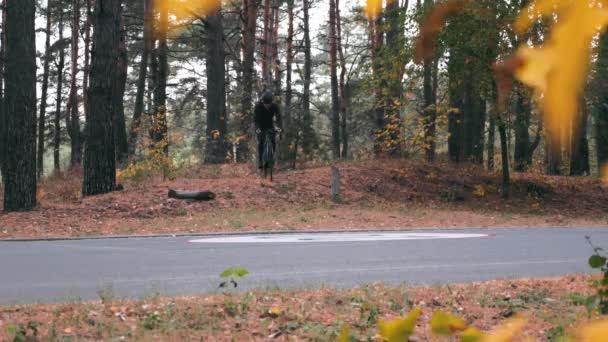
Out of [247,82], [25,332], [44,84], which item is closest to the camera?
[25,332]

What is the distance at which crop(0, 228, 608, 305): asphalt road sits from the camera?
812cm

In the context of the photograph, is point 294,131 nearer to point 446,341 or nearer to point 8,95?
point 8,95

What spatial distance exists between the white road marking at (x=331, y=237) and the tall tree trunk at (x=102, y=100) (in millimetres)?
6380

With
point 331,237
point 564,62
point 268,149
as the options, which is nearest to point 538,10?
point 564,62

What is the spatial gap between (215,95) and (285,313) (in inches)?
822

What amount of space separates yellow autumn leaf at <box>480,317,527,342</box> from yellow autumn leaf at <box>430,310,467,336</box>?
7cm

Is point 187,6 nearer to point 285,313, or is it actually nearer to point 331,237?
point 285,313

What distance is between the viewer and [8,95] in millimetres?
16438

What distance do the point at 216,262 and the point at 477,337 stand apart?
9.00 meters

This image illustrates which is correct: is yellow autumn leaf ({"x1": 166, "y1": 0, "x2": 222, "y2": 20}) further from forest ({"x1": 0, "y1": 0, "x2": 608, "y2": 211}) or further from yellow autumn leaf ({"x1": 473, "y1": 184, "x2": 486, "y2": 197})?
yellow autumn leaf ({"x1": 473, "y1": 184, "x2": 486, "y2": 197})

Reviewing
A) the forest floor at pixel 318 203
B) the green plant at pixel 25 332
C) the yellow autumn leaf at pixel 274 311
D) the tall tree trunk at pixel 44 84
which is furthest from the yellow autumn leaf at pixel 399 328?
the tall tree trunk at pixel 44 84

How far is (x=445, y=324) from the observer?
3.35ft

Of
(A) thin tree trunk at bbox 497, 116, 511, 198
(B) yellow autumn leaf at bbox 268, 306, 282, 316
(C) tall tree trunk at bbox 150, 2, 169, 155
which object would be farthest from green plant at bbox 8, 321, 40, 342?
(A) thin tree trunk at bbox 497, 116, 511, 198

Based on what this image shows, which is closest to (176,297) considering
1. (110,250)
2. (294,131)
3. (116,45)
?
(110,250)
